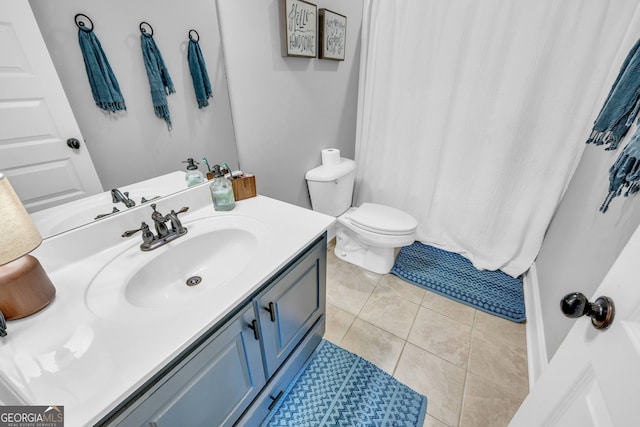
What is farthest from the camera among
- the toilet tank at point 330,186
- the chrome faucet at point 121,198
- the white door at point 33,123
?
the toilet tank at point 330,186

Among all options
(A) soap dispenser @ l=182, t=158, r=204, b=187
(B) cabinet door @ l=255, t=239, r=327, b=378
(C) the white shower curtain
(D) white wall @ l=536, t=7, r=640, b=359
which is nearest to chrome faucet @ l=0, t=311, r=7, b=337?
(B) cabinet door @ l=255, t=239, r=327, b=378

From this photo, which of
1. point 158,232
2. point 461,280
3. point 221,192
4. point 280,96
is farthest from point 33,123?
point 461,280

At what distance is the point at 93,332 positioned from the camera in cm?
57

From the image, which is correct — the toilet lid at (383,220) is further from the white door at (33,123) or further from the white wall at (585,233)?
the white door at (33,123)

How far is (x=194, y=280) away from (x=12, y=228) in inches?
17.9

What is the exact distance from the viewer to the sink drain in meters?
0.88

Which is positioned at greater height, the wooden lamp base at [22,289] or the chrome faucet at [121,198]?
the chrome faucet at [121,198]

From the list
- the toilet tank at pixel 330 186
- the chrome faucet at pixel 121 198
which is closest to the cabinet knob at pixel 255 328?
the chrome faucet at pixel 121 198

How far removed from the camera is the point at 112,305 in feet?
2.14

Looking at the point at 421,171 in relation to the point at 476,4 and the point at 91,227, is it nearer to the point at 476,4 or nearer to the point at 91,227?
the point at 476,4

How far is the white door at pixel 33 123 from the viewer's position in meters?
0.64

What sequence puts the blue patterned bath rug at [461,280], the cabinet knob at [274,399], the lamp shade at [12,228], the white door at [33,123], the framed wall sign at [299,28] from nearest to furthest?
the lamp shade at [12,228], the white door at [33,123], the cabinet knob at [274,399], the framed wall sign at [299,28], the blue patterned bath rug at [461,280]

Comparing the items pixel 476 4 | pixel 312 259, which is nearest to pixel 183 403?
pixel 312 259

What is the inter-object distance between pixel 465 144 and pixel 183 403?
6.58ft
